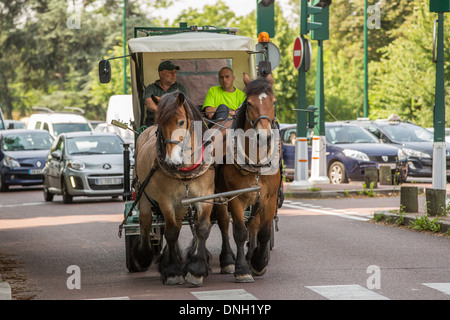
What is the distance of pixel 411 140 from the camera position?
2930 centimetres

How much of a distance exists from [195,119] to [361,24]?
50.8 metres

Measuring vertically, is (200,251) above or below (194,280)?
above

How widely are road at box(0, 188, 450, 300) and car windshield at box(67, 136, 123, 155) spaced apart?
4.28 metres

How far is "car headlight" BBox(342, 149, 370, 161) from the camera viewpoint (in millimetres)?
26484

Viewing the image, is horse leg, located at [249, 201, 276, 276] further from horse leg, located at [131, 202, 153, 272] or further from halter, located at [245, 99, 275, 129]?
horse leg, located at [131, 202, 153, 272]

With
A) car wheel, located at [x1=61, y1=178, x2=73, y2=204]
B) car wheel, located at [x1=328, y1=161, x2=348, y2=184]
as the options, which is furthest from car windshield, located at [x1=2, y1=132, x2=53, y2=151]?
car wheel, located at [x1=328, y1=161, x2=348, y2=184]

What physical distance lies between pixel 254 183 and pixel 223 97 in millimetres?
1646

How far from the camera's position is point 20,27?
2633 inches

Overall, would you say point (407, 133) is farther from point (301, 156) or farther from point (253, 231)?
point (253, 231)

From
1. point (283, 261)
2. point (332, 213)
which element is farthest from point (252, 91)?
point (332, 213)

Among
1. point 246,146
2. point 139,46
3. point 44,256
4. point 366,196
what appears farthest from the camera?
point 366,196

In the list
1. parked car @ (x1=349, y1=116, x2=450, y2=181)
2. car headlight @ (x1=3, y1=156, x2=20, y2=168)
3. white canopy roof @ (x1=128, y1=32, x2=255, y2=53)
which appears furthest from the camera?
car headlight @ (x1=3, y1=156, x2=20, y2=168)
